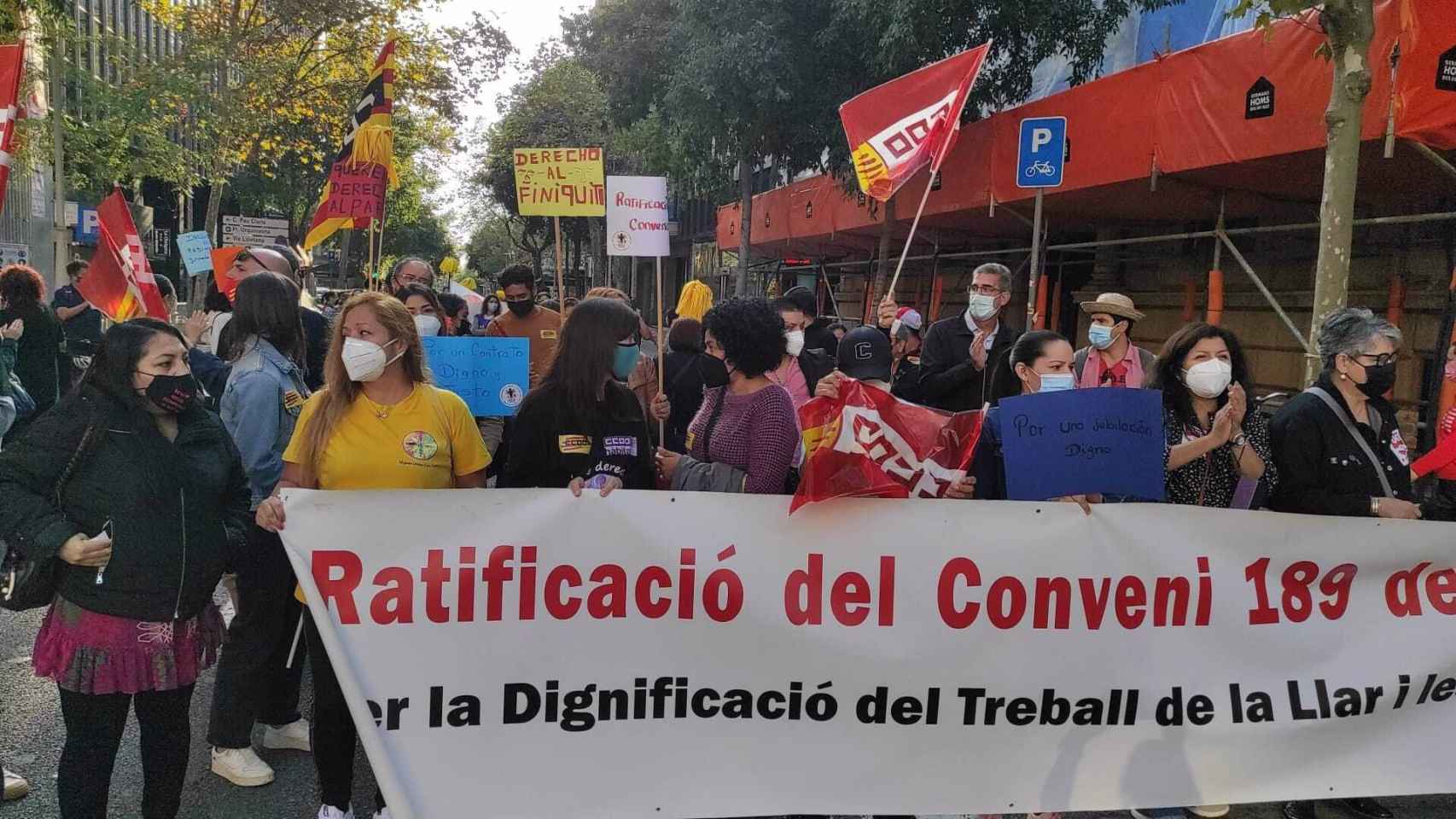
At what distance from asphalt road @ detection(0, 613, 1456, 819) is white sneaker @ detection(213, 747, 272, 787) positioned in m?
0.03

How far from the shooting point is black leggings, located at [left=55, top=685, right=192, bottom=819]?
2.92 metres

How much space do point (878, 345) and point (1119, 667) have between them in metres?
1.70

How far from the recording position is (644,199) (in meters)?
6.88

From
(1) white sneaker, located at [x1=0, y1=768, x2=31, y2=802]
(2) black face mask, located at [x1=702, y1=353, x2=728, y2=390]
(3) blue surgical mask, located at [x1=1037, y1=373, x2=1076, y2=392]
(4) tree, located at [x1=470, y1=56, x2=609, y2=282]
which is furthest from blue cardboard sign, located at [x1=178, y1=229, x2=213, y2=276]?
(4) tree, located at [x1=470, y1=56, x2=609, y2=282]

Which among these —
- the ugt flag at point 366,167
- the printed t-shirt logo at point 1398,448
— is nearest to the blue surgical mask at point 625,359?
the printed t-shirt logo at point 1398,448

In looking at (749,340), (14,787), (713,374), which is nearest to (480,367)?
(713,374)

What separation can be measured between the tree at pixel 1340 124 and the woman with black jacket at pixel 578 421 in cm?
358

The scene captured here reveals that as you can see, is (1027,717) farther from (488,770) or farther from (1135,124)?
(1135,124)

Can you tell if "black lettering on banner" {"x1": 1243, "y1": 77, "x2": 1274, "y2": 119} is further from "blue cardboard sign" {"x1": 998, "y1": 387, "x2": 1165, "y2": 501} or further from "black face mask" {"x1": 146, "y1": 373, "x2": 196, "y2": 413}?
"black face mask" {"x1": 146, "y1": 373, "x2": 196, "y2": 413}

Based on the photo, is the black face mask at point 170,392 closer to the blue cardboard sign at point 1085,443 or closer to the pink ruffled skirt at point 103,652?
the pink ruffled skirt at point 103,652

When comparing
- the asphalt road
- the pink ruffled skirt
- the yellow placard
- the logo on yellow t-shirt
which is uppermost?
the yellow placard

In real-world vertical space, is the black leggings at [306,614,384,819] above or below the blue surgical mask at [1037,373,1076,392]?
below

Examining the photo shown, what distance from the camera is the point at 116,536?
2865 mm

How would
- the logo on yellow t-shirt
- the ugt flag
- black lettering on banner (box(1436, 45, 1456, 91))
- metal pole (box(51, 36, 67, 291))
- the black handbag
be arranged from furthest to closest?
metal pole (box(51, 36, 67, 291)), the ugt flag, black lettering on banner (box(1436, 45, 1456, 91)), the logo on yellow t-shirt, the black handbag
